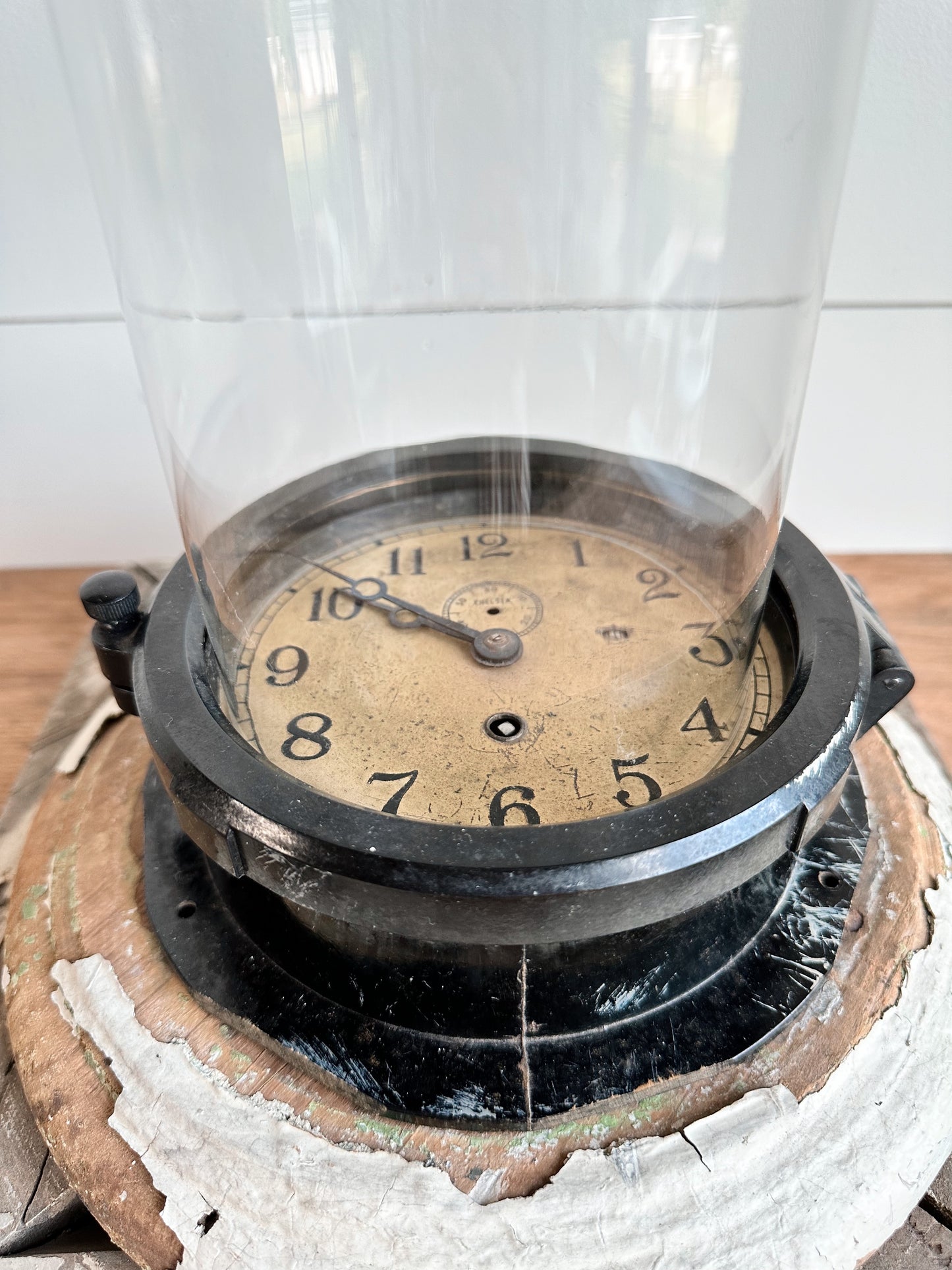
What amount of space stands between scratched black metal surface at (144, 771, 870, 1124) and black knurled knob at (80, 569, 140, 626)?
0.25 metres

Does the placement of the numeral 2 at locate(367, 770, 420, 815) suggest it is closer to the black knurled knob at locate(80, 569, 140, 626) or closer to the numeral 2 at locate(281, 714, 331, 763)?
the numeral 2 at locate(281, 714, 331, 763)

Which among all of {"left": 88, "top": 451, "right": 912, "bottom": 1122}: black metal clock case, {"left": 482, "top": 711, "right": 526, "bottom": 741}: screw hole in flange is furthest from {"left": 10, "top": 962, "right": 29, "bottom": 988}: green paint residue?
{"left": 482, "top": 711, "right": 526, "bottom": 741}: screw hole in flange

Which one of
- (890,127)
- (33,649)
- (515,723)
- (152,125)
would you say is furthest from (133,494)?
(890,127)

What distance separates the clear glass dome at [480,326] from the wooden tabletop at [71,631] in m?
0.41

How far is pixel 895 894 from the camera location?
0.76 meters

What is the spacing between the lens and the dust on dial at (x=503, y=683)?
2.32 feet

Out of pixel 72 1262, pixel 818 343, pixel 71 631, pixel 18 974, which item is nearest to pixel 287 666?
pixel 18 974

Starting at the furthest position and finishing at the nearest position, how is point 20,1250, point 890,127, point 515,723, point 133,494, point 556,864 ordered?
1. point 133,494
2. point 890,127
3. point 515,723
4. point 20,1250
5. point 556,864

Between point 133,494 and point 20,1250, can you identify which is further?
point 133,494

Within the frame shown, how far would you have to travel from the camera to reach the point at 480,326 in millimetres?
1066

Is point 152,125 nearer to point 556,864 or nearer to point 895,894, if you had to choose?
point 556,864

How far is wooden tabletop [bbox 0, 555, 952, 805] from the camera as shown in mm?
1118

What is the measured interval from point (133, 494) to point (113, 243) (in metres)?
0.69

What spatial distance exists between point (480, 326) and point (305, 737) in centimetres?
56
